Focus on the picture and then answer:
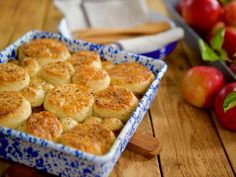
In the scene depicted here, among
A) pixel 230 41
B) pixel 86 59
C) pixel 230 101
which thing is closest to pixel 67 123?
pixel 86 59

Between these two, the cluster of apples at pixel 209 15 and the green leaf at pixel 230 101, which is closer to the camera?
the green leaf at pixel 230 101

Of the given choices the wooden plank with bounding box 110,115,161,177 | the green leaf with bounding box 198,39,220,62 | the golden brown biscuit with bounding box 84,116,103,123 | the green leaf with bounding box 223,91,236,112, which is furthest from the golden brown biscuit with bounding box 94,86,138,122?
the green leaf with bounding box 198,39,220,62

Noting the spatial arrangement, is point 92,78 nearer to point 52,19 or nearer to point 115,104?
point 115,104

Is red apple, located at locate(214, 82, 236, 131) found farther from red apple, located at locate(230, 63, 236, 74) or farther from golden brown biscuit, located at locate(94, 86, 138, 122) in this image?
golden brown biscuit, located at locate(94, 86, 138, 122)

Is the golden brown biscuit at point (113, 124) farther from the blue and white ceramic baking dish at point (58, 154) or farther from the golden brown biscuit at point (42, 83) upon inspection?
the golden brown biscuit at point (42, 83)

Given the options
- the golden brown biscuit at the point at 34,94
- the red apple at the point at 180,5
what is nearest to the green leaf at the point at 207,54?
the red apple at the point at 180,5

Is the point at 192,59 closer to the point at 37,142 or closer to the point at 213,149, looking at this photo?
the point at 213,149

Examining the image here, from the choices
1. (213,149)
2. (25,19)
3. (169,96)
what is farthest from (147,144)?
(25,19)
